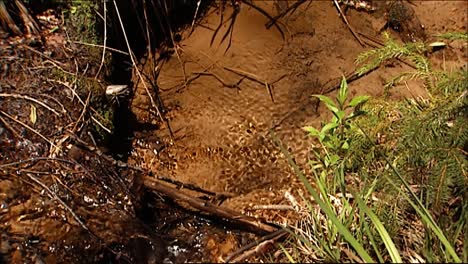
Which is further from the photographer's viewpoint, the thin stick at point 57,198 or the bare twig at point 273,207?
the bare twig at point 273,207

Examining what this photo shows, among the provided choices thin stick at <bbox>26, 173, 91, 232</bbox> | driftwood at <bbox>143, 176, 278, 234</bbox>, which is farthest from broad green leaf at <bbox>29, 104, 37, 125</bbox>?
driftwood at <bbox>143, 176, 278, 234</bbox>

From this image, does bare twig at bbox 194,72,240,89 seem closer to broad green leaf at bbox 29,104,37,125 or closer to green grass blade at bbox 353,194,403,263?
broad green leaf at bbox 29,104,37,125

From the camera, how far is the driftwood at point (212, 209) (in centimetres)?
239

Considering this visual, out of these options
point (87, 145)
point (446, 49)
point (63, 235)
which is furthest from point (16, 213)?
point (446, 49)

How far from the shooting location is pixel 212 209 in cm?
242

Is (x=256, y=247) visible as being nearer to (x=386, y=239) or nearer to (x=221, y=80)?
(x=386, y=239)

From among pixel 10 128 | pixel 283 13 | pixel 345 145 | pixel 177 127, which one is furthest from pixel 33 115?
pixel 283 13

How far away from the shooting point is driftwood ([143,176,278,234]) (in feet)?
7.86

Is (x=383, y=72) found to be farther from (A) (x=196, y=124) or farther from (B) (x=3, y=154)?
(B) (x=3, y=154)

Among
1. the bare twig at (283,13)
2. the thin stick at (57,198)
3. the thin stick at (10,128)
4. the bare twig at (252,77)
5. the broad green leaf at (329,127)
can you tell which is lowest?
the thin stick at (57,198)

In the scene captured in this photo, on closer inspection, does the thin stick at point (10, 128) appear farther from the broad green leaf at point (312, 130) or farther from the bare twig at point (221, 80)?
the broad green leaf at point (312, 130)

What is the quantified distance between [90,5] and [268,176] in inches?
45.8

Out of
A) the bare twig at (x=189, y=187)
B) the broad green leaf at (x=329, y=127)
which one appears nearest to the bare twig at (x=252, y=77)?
the broad green leaf at (x=329, y=127)

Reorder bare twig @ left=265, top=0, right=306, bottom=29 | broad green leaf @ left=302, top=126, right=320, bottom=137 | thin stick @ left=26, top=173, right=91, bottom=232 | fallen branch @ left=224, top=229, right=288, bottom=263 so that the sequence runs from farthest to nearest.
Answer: bare twig @ left=265, top=0, right=306, bottom=29, broad green leaf @ left=302, top=126, right=320, bottom=137, thin stick @ left=26, top=173, right=91, bottom=232, fallen branch @ left=224, top=229, right=288, bottom=263
